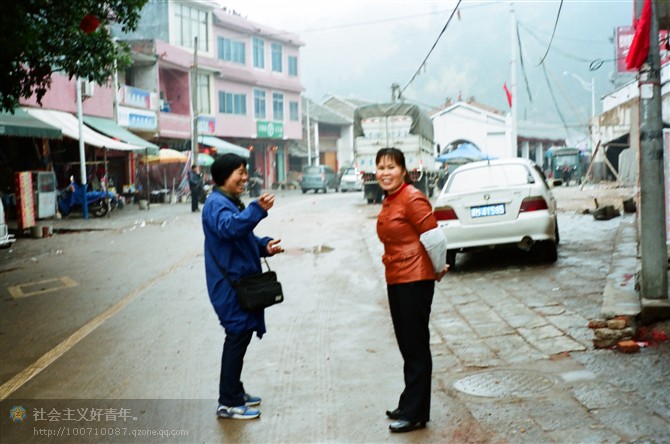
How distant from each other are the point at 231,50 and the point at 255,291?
143 ft

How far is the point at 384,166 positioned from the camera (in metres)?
4.57

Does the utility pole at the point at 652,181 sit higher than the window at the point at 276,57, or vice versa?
the window at the point at 276,57

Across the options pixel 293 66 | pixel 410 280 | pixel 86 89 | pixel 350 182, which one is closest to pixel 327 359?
pixel 410 280

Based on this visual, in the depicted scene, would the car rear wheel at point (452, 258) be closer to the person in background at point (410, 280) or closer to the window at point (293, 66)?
the person in background at point (410, 280)

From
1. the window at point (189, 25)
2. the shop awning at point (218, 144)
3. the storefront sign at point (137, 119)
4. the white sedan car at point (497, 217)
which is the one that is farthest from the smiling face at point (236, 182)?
the window at point (189, 25)

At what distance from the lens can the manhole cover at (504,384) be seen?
5109 millimetres

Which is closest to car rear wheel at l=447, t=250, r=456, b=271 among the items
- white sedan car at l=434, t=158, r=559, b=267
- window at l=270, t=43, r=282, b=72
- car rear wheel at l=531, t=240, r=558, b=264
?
white sedan car at l=434, t=158, r=559, b=267

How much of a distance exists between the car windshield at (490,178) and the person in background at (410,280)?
6.34 meters

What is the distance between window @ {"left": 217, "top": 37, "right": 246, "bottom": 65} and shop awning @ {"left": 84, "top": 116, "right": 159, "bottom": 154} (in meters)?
15.9

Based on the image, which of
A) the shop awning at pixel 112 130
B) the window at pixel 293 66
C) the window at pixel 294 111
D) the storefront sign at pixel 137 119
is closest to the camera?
the shop awning at pixel 112 130

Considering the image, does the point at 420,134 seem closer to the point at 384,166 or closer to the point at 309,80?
the point at 384,166

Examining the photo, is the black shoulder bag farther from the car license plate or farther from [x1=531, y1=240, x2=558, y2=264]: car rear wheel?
[x1=531, y1=240, x2=558, y2=264]: car rear wheel

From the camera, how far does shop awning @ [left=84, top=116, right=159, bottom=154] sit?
28.5 m

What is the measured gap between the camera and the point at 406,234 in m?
4.48
